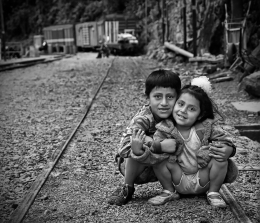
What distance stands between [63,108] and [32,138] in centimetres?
237

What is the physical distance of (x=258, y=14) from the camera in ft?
36.1

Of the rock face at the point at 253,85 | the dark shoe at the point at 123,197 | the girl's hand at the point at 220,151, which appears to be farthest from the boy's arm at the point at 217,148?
the rock face at the point at 253,85

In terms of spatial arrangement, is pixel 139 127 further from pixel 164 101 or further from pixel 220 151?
pixel 220 151

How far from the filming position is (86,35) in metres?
36.9

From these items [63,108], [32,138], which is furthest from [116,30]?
[32,138]

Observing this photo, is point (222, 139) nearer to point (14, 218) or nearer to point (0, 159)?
point (14, 218)

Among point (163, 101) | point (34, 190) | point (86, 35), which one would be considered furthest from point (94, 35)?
point (163, 101)

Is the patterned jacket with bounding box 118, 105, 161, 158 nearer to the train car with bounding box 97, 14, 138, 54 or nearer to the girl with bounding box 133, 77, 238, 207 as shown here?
the girl with bounding box 133, 77, 238, 207

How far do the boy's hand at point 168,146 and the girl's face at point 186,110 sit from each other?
153mm

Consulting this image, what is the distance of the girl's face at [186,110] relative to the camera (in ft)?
8.55

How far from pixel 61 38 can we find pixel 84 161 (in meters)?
37.9

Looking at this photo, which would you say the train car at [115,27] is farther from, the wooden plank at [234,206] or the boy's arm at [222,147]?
the boy's arm at [222,147]

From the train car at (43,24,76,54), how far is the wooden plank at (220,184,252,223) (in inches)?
1433

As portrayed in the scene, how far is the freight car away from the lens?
2900cm
